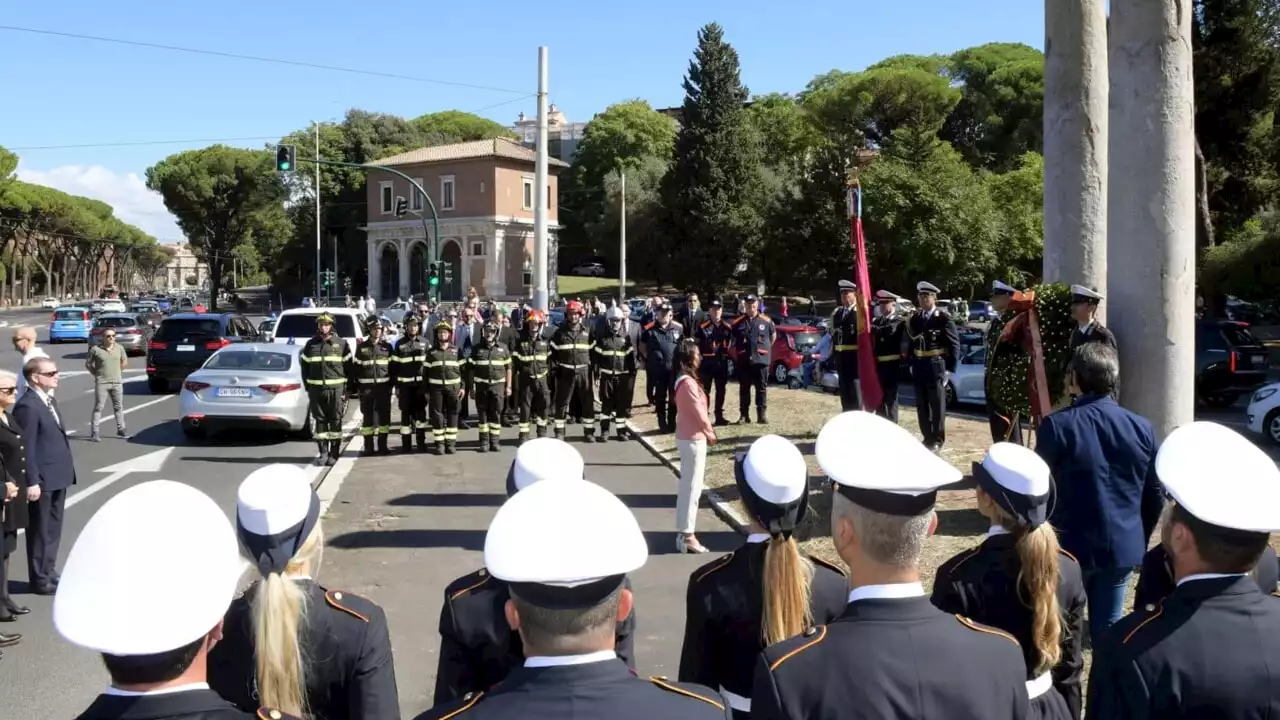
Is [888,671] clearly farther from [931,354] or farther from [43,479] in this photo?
[931,354]

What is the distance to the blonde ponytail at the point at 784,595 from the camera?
11.1 ft

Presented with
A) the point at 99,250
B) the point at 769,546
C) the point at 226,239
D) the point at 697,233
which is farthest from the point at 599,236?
the point at 769,546

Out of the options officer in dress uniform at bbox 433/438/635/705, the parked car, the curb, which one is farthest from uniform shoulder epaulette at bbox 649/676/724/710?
the parked car

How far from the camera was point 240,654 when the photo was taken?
324cm

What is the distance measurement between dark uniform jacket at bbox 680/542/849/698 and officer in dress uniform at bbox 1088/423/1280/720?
2.97 ft

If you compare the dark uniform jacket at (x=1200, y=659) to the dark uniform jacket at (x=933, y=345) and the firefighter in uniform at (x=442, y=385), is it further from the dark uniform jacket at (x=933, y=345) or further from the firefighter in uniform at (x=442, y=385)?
the firefighter in uniform at (x=442, y=385)

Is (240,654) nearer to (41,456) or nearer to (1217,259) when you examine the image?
(41,456)

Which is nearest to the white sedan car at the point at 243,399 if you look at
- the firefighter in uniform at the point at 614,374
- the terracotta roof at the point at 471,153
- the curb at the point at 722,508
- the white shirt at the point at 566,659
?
the firefighter in uniform at the point at 614,374

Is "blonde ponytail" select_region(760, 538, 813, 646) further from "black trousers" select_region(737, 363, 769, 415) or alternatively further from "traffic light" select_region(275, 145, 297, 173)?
"traffic light" select_region(275, 145, 297, 173)

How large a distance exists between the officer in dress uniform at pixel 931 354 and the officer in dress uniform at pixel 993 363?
8.96 ft

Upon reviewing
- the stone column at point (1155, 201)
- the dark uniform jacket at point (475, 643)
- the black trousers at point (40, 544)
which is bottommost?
the black trousers at point (40, 544)

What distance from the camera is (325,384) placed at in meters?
13.9

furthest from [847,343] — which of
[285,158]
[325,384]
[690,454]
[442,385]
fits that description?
[285,158]

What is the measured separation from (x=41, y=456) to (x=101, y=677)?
253 cm
